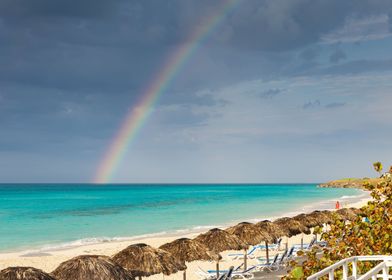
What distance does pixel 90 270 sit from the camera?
8641 millimetres

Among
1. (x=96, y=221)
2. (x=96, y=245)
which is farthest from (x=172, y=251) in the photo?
(x=96, y=221)

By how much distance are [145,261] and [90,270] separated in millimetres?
2137

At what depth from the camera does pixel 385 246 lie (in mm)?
6762

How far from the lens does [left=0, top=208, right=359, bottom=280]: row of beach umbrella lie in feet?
28.1

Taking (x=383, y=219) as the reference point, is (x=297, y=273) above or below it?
Answer: below

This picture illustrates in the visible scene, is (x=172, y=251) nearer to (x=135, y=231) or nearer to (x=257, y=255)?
(x=257, y=255)

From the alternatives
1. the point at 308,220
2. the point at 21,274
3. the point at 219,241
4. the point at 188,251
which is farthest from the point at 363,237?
the point at 308,220

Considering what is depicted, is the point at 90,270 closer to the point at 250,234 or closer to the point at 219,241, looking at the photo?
the point at 219,241

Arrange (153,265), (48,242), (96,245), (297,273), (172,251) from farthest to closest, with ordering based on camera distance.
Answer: (48,242) → (96,245) → (172,251) → (153,265) → (297,273)

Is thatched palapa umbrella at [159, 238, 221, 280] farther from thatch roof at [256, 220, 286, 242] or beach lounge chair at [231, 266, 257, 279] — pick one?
thatch roof at [256, 220, 286, 242]

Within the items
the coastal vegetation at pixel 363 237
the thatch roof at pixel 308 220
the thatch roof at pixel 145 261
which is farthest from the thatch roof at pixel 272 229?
the coastal vegetation at pixel 363 237

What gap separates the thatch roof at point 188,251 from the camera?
40.8 feet

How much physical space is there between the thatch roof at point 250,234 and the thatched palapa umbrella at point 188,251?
340 centimetres

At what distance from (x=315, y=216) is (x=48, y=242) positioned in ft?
58.6
